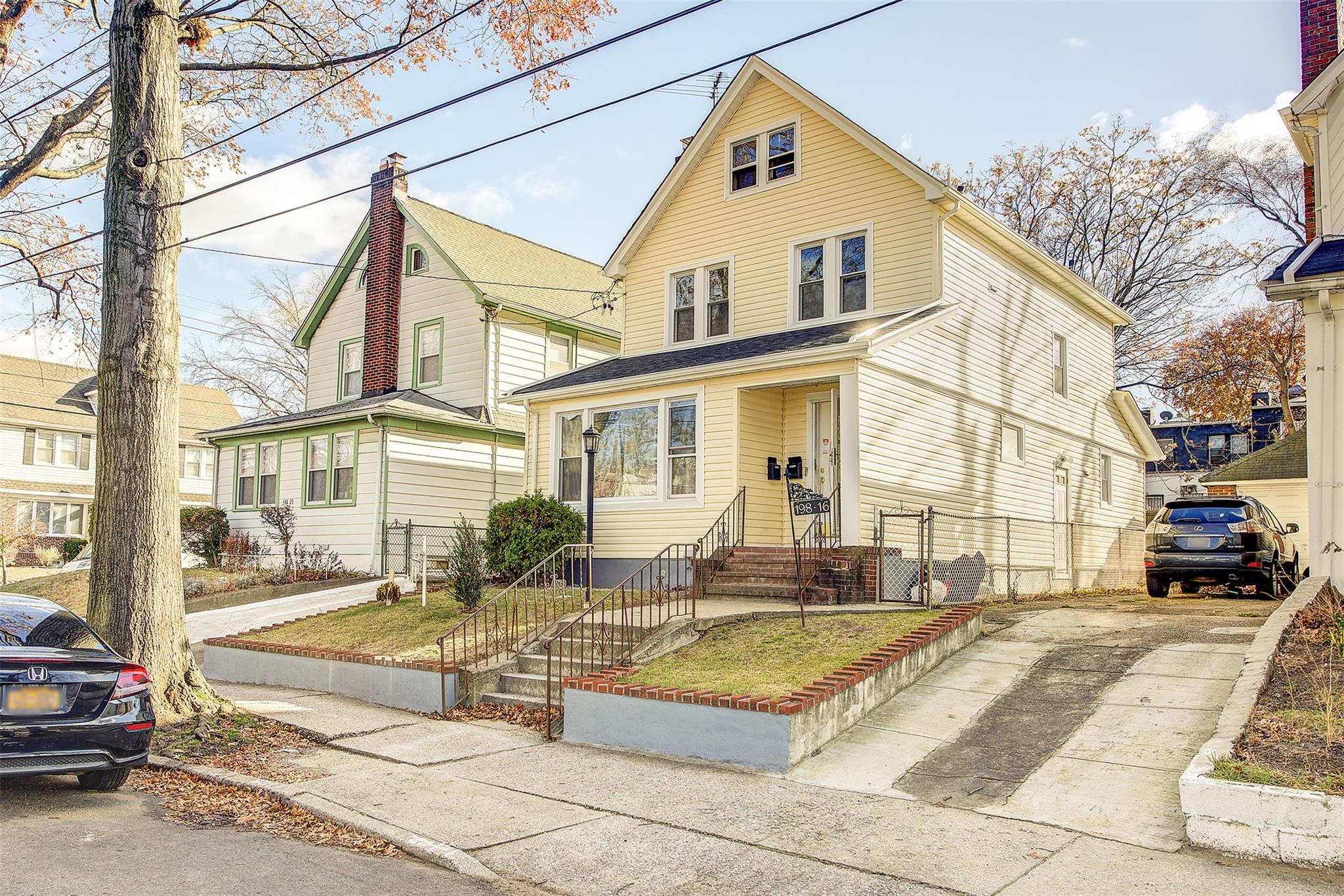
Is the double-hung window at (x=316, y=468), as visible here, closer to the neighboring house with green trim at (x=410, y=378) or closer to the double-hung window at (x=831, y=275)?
the neighboring house with green trim at (x=410, y=378)

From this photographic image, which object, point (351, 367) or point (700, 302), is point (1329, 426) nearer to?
point (700, 302)

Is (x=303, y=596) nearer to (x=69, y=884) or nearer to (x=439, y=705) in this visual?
(x=439, y=705)

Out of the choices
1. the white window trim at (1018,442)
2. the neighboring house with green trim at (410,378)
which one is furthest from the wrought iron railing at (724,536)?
the neighboring house with green trim at (410,378)

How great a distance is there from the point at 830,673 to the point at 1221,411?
28.2 meters

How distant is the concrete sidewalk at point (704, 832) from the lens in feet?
17.3

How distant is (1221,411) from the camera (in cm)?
3141

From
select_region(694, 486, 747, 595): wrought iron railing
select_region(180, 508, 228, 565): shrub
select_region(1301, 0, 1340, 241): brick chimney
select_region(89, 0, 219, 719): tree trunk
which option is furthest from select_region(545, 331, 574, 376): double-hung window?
select_region(1301, 0, 1340, 241): brick chimney

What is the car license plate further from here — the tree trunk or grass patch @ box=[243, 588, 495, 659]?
grass patch @ box=[243, 588, 495, 659]

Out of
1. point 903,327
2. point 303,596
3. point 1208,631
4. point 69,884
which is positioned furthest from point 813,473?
point 69,884

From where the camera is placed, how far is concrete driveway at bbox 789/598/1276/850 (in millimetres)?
6484

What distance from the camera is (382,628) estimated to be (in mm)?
13320

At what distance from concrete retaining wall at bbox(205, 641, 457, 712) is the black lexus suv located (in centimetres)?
1070

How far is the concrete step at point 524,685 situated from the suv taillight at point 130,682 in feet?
12.9

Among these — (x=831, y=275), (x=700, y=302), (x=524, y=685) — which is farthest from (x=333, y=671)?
(x=831, y=275)
